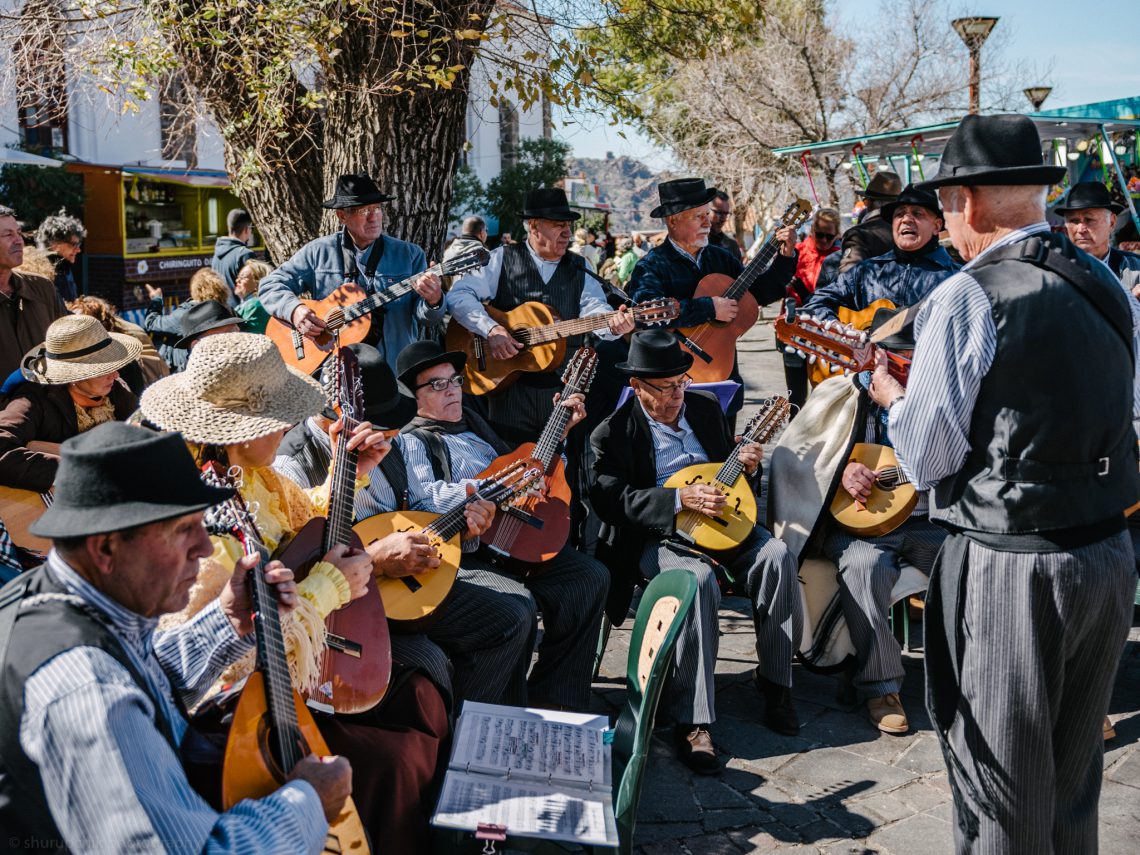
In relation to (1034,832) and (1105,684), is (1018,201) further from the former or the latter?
(1034,832)

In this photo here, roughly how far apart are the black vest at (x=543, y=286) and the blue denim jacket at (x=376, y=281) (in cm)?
41

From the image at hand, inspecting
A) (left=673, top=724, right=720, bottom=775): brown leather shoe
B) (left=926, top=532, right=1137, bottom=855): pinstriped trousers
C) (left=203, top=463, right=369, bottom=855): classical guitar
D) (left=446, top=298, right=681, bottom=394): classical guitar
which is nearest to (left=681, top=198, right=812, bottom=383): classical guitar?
(left=446, top=298, right=681, bottom=394): classical guitar

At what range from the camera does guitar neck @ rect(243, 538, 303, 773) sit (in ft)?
7.25

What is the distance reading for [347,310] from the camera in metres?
5.41

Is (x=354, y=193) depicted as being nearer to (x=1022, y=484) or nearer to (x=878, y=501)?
(x=878, y=501)

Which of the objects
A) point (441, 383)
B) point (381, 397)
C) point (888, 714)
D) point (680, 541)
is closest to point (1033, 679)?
point (888, 714)

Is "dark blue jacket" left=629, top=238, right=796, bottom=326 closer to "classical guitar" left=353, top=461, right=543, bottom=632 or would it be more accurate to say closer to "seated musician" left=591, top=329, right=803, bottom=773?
"seated musician" left=591, top=329, right=803, bottom=773

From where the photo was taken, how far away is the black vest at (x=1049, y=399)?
2422 millimetres

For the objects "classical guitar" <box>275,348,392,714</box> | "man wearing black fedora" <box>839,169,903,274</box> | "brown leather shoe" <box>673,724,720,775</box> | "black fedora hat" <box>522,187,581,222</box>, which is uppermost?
"black fedora hat" <box>522,187,581,222</box>

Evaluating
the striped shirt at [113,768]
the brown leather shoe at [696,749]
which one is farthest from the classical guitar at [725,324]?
the striped shirt at [113,768]

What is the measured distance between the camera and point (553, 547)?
4148 mm

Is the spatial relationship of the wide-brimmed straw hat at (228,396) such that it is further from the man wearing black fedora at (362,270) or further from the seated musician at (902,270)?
the seated musician at (902,270)

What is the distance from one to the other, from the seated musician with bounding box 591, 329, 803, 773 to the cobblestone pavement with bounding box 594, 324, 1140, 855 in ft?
0.48

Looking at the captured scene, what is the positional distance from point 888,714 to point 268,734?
2793 mm
